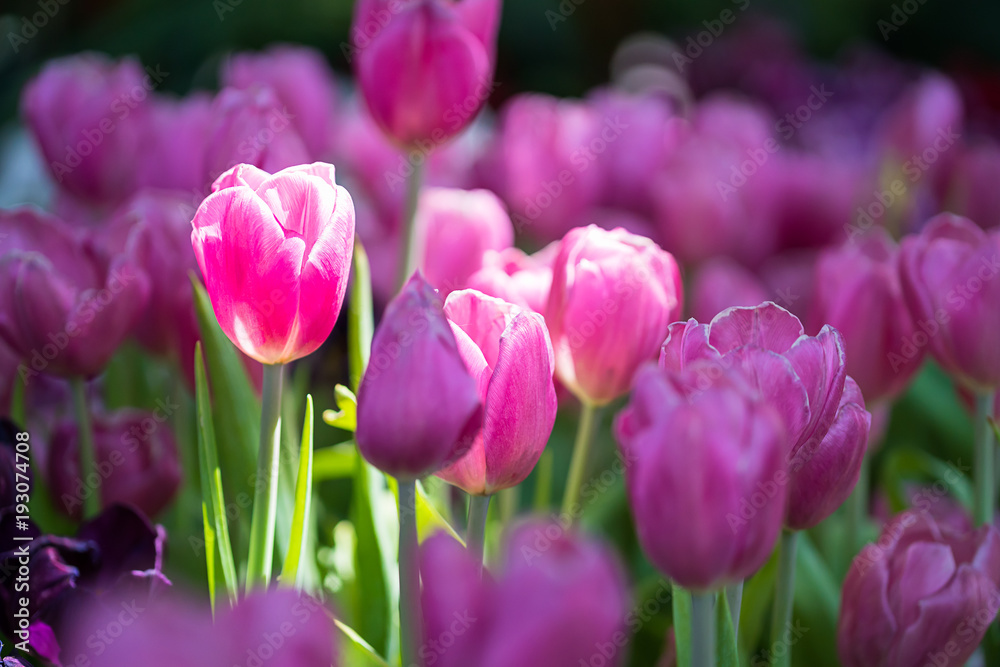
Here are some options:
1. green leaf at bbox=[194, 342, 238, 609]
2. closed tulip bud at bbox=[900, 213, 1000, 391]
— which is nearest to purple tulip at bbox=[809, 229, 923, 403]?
closed tulip bud at bbox=[900, 213, 1000, 391]

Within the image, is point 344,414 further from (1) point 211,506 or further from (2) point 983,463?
(2) point 983,463

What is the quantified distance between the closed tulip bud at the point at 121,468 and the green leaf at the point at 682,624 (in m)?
0.29

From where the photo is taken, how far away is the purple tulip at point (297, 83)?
0.71 meters

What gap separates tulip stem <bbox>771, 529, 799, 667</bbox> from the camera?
394 millimetres

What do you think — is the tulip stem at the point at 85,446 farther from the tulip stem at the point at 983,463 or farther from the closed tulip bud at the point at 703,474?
the tulip stem at the point at 983,463

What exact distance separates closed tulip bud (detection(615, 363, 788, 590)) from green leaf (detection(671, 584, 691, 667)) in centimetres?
10

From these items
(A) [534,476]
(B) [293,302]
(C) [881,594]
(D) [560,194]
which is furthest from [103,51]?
(C) [881,594]

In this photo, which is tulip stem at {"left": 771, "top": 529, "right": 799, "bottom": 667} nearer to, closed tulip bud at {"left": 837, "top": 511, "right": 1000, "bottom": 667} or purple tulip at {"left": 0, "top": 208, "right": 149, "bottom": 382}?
closed tulip bud at {"left": 837, "top": 511, "right": 1000, "bottom": 667}

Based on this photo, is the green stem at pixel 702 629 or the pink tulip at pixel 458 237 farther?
the pink tulip at pixel 458 237

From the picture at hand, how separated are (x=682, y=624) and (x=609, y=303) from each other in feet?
0.47

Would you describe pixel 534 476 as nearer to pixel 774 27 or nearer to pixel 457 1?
pixel 457 1

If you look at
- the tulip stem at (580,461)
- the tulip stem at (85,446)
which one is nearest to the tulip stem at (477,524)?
the tulip stem at (580,461)

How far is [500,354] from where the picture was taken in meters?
0.33

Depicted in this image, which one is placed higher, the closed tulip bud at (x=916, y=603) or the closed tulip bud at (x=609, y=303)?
the closed tulip bud at (x=609, y=303)
